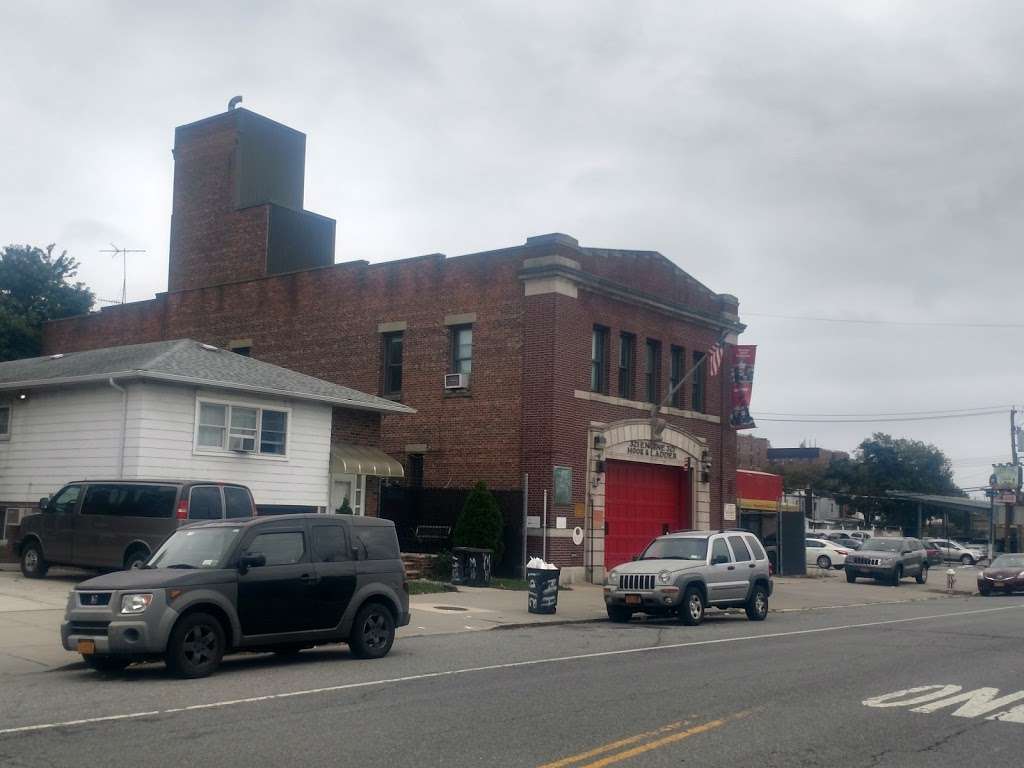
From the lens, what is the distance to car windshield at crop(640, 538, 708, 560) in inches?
824

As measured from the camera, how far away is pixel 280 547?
13461 mm

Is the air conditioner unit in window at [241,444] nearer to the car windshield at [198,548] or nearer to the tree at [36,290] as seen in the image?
the car windshield at [198,548]

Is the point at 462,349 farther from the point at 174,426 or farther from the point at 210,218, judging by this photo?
the point at 210,218

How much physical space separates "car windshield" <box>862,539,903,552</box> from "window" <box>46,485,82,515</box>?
89.9 feet

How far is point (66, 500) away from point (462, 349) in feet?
42.3

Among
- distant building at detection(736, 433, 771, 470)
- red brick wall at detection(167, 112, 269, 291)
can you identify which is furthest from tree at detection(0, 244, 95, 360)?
distant building at detection(736, 433, 771, 470)

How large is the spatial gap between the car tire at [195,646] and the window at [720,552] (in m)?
11.1

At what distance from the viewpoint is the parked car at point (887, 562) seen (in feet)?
122

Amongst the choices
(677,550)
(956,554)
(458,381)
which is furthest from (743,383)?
(956,554)

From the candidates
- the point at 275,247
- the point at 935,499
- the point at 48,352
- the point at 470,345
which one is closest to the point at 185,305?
the point at 275,247

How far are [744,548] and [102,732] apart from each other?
1518 cm

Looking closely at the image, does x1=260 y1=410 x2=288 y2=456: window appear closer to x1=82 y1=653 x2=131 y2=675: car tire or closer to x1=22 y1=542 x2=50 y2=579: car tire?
x1=22 y1=542 x2=50 y2=579: car tire

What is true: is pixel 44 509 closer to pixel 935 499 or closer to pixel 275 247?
pixel 275 247

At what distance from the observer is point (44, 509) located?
21.1 meters
